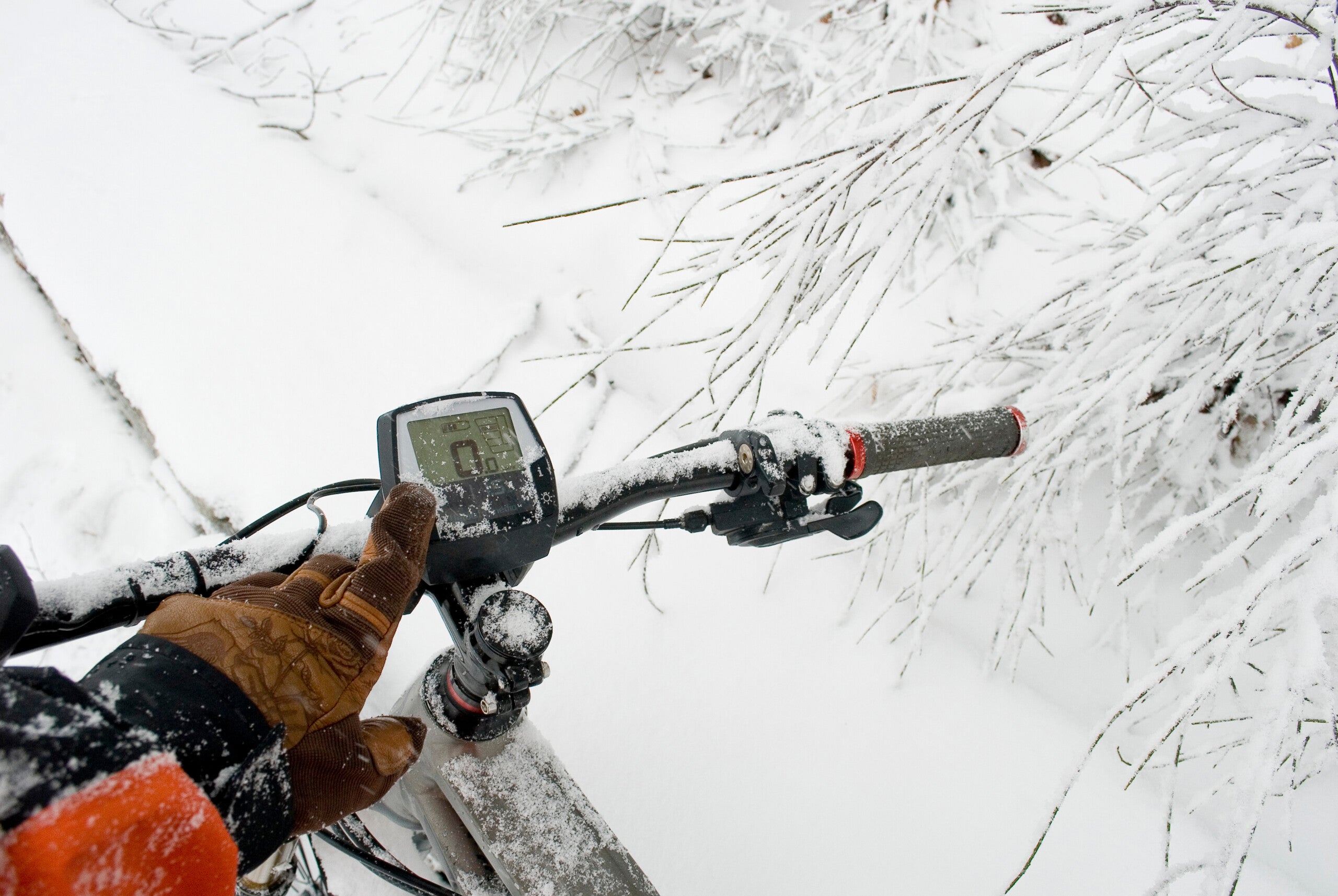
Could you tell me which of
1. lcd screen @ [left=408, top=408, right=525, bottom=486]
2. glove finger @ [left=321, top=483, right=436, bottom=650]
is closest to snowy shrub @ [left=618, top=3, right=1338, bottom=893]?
lcd screen @ [left=408, top=408, right=525, bottom=486]

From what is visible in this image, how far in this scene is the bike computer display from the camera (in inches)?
28.7

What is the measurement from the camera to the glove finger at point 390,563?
1.99 ft

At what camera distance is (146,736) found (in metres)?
0.42

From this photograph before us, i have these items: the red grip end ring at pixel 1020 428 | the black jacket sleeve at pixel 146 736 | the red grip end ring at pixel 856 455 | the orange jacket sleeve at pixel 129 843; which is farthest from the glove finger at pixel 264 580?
the red grip end ring at pixel 1020 428

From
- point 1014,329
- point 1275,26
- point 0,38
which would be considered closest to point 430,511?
point 1014,329

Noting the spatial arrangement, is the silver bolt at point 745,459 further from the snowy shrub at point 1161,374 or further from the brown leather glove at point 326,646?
the brown leather glove at point 326,646

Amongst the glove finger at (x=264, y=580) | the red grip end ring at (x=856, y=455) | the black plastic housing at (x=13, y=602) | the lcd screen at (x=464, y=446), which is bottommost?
the red grip end ring at (x=856, y=455)

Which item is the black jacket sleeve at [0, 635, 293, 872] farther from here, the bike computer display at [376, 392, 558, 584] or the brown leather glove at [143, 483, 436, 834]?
the bike computer display at [376, 392, 558, 584]

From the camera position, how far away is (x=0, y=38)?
235 cm

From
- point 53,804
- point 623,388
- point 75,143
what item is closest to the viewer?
point 53,804

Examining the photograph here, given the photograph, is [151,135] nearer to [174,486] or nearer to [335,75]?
[335,75]

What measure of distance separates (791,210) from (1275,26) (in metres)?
1.04

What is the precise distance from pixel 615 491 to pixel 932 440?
0.44m

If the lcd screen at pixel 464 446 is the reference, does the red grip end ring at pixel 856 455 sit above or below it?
below
